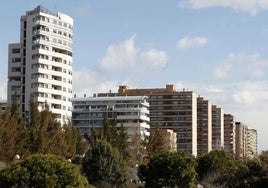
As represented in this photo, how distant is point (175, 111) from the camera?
141 m

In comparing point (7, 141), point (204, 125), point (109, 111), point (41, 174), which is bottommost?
point (41, 174)

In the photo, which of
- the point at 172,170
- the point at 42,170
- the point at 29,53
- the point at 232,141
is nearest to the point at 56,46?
the point at 29,53

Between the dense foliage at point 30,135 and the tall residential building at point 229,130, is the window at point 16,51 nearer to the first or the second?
the dense foliage at point 30,135

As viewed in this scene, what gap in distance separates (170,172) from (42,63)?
4837cm

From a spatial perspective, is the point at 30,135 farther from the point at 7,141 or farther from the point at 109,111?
the point at 109,111

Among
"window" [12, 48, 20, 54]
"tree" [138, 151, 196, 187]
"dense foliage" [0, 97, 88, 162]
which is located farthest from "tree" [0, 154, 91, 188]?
"window" [12, 48, 20, 54]

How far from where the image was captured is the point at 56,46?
291 feet

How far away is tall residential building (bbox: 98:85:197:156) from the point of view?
458 ft

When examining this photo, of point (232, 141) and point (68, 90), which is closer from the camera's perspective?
point (68, 90)

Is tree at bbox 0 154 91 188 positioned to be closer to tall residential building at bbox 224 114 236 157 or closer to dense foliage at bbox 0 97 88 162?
dense foliage at bbox 0 97 88 162

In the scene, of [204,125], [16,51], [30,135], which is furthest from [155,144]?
[204,125]

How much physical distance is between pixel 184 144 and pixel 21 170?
11804cm

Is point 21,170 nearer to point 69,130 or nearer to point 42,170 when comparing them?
point 42,170

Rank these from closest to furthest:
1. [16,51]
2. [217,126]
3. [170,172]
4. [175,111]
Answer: [170,172]
[16,51]
[175,111]
[217,126]
